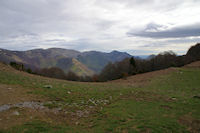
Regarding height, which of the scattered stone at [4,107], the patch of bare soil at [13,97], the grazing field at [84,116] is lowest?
the grazing field at [84,116]

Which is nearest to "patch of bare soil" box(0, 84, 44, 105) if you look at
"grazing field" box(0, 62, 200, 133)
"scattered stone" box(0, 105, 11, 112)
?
"grazing field" box(0, 62, 200, 133)

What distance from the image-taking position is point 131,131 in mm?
6441

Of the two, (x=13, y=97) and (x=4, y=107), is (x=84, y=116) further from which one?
(x=13, y=97)

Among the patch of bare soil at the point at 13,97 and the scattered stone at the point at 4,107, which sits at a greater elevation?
the patch of bare soil at the point at 13,97

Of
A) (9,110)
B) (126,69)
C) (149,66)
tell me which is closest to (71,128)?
(9,110)

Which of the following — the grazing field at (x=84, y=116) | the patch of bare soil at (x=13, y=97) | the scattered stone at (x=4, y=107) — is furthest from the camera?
the patch of bare soil at (x=13, y=97)

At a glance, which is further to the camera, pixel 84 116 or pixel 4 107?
pixel 84 116

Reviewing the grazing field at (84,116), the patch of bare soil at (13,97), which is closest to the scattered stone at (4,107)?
the grazing field at (84,116)

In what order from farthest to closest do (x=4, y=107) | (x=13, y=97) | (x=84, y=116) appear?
(x=13, y=97), (x=84, y=116), (x=4, y=107)

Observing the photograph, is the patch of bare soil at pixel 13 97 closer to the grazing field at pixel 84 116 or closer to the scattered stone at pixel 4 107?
the grazing field at pixel 84 116

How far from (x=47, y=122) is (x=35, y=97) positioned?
418 cm

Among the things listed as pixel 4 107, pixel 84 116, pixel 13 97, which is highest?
pixel 13 97

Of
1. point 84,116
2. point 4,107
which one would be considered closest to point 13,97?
point 4,107

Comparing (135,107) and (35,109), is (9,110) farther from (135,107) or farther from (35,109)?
(135,107)
